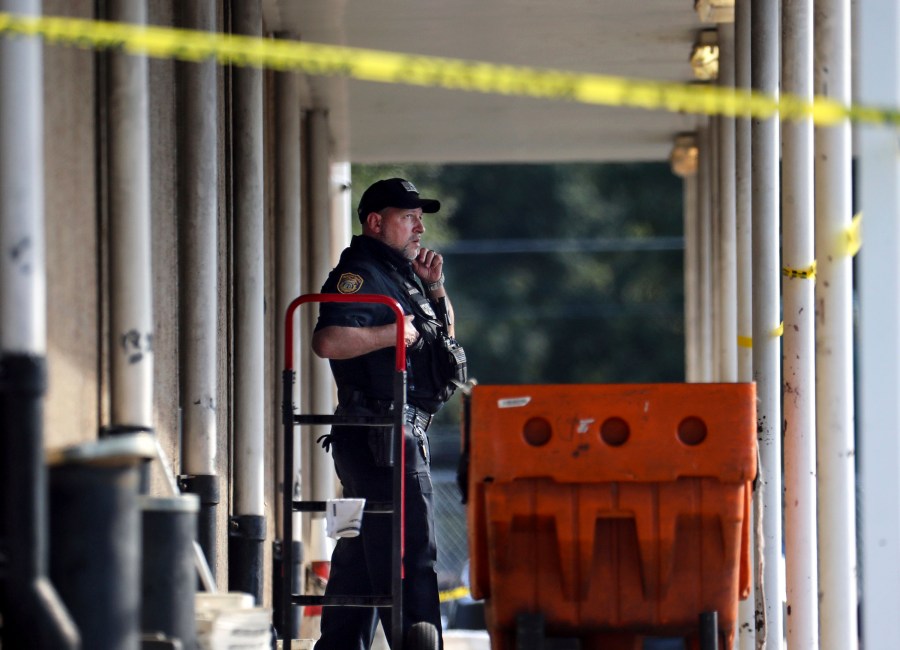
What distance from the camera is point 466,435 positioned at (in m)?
5.16

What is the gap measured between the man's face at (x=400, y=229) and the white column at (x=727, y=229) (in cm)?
320

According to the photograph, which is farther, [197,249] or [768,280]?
[768,280]

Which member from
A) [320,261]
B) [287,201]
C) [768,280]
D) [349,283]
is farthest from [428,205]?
[320,261]

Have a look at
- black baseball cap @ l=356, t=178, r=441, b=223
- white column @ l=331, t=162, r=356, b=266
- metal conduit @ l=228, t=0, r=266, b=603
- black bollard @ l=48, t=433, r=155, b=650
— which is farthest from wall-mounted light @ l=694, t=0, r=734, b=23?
black bollard @ l=48, t=433, r=155, b=650

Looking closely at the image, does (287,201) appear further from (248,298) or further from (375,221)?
(375,221)

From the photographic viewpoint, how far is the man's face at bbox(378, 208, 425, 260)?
7.10 metres

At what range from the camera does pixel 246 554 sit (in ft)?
22.8

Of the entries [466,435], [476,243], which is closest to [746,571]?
[466,435]

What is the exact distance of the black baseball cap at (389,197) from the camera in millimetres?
7094

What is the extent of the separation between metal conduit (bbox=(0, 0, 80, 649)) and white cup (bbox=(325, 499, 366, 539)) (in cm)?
231

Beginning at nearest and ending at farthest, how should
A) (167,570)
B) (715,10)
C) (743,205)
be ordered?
(167,570), (743,205), (715,10)

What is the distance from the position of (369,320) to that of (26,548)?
3.27m

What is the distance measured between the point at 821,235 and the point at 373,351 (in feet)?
6.69

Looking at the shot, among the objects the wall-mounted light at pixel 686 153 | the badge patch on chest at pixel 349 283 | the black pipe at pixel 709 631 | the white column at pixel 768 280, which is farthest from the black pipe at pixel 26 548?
the wall-mounted light at pixel 686 153
